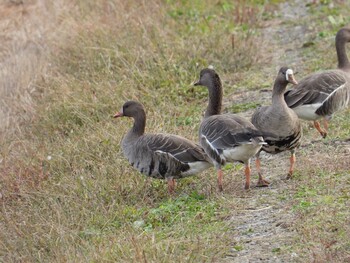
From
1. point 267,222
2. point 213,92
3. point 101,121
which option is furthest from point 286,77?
point 101,121

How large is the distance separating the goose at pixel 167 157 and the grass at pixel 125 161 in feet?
0.84

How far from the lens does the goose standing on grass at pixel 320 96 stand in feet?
37.6

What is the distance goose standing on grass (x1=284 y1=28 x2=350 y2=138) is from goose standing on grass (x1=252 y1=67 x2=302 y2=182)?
1458 millimetres

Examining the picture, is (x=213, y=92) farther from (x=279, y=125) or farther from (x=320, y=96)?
(x=320, y=96)

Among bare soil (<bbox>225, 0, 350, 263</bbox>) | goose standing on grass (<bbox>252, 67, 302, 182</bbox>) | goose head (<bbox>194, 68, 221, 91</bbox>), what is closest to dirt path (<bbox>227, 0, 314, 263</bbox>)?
bare soil (<bbox>225, 0, 350, 263</bbox>)

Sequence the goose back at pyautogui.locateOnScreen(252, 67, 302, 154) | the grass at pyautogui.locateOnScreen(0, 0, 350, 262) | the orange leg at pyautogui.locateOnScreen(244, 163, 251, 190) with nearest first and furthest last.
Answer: the grass at pyautogui.locateOnScreen(0, 0, 350, 262), the goose back at pyautogui.locateOnScreen(252, 67, 302, 154), the orange leg at pyautogui.locateOnScreen(244, 163, 251, 190)

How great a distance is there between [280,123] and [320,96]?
6.74 feet

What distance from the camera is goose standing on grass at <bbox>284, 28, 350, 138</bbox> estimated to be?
37.6 feet

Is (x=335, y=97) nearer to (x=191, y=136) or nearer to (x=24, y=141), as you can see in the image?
(x=191, y=136)

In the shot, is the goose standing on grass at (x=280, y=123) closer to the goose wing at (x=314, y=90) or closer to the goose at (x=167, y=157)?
the goose at (x=167, y=157)

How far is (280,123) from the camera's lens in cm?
968

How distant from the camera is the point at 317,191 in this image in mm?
9328

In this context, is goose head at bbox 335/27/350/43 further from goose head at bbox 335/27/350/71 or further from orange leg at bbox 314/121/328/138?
orange leg at bbox 314/121/328/138

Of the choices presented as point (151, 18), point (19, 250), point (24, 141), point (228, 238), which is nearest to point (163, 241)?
point (228, 238)
